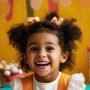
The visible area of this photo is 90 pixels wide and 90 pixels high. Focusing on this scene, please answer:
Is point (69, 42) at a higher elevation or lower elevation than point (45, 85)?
higher

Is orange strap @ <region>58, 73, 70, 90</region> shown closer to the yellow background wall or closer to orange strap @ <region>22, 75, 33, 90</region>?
orange strap @ <region>22, 75, 33, 90</region>

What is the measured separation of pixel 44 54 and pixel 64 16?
2.21ft

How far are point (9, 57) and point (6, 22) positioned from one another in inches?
6.8

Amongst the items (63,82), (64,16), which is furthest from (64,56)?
(64,16)

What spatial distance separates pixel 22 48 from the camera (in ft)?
2.87

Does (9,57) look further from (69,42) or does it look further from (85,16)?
(69,42)

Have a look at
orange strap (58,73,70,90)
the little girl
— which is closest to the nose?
the little girl

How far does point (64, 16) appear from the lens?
4.60 feet

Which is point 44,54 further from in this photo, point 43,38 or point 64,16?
point 64,16

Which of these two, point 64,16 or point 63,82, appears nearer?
point 63,82

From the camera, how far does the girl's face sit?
0.76 metres

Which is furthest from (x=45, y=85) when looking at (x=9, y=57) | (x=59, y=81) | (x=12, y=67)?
(x=9, y=57)

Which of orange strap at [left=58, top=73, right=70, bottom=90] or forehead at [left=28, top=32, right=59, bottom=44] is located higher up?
forehead at [left=28, top=32, right=59, bottom=44]

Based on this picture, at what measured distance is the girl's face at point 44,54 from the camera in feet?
2.50
